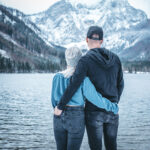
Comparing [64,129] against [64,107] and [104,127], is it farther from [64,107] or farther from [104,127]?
[104,127]

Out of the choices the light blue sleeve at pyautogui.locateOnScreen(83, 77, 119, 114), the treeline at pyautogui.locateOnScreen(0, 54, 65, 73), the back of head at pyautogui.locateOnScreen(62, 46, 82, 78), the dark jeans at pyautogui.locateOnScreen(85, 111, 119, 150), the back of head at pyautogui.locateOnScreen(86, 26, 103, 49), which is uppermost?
the back of head at pyautogui.locateOnScreen(86, 26, 103, 49)

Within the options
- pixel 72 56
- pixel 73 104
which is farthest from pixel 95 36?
pixel 73 104

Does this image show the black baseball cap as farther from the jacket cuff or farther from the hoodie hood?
the jacket cuff

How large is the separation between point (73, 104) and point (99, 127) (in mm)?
678

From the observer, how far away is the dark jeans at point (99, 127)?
12.1 feet

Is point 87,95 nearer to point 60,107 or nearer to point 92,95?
point 92,95

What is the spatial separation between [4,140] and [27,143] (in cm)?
115

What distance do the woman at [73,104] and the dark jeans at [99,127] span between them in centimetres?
15

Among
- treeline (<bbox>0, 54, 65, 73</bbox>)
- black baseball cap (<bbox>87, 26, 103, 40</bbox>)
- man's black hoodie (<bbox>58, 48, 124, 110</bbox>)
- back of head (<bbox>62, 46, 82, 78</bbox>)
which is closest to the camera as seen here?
man's black hoodie (<bbox>58, 48, 124, 110</bbox>)

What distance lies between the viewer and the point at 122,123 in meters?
12.5

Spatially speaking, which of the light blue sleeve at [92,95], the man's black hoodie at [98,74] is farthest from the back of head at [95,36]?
the light blue sleeve at [92,95]

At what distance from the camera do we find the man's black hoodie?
3.47 m

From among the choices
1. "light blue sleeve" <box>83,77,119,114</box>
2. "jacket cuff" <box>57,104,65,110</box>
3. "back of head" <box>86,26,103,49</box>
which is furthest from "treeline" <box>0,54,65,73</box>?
"light blue sleeve" <box>83,77,119,114</box>

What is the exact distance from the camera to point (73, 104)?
141 inches
